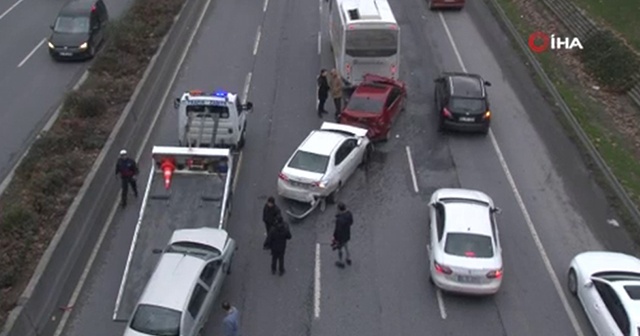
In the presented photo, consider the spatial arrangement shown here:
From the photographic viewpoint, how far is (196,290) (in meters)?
16.7

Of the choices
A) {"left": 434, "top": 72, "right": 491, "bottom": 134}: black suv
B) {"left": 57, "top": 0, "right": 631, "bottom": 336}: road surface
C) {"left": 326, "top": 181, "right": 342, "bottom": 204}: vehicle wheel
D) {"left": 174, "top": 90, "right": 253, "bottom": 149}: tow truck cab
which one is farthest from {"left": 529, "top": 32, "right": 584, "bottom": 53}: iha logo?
{"left": 174, "top": 90, "right": 253, "bottom": 149}: tow truck cab

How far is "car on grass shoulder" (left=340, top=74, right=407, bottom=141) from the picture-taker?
25073mm

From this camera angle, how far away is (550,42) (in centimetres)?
3256

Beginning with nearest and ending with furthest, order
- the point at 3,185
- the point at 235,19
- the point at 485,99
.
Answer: the point at 3,185 < the point at 485,99 < the point at 235,19

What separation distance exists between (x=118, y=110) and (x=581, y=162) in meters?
15.1

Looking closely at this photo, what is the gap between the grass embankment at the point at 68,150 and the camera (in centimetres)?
1872

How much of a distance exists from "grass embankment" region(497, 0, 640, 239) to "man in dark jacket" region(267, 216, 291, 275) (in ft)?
30.4

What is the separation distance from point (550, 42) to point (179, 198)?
19.0 meters

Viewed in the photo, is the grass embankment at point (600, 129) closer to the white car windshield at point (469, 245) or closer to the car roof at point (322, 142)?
the white car windshield at point (469, 245)

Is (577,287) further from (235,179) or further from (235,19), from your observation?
(235,19)

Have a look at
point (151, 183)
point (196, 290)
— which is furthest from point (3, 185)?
point (196, 290)

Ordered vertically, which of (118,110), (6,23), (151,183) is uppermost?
(151,183)

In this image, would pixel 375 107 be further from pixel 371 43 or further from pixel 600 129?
pixel 600 129

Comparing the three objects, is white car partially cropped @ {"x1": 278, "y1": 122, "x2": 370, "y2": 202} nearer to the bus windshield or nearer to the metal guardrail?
the bus windshield
